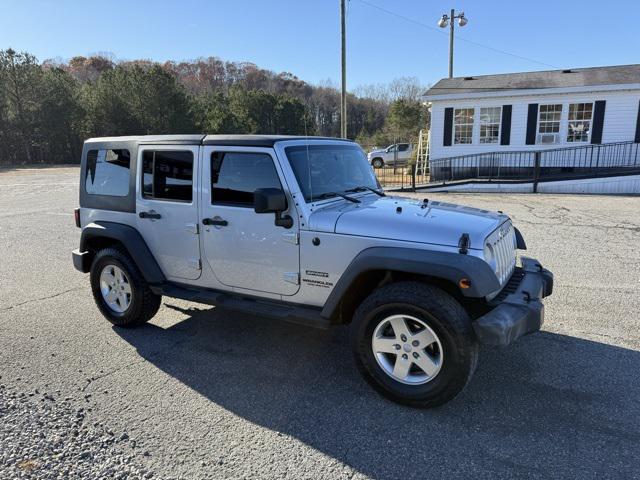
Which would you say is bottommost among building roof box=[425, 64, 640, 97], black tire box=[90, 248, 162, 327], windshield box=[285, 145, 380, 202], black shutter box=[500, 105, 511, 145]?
black tire box=[90, 248, 162, 327]

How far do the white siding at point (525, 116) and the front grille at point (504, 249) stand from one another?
1610cm

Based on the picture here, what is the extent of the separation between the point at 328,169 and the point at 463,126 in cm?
1677

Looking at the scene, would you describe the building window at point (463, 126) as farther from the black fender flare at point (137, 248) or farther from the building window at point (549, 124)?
the black fender flare at point (137, 248)

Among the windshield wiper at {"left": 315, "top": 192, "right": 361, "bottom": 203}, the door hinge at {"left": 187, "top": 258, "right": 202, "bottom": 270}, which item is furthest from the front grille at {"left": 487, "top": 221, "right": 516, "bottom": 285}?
the door hinge at {"left": 187, "top": 258, "right": 202, "bottom": 270}

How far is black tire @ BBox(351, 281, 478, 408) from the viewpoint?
3.02 metres

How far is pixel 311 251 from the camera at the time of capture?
352 centimetres

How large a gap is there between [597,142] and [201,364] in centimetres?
1834

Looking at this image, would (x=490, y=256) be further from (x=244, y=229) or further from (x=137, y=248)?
(x=137, y=248)

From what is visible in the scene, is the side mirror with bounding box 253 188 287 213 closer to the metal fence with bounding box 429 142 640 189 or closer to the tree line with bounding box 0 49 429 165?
the metal fence with bounding box 429 142 640 189

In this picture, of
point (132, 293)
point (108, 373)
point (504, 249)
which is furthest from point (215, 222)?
point (504, 249)

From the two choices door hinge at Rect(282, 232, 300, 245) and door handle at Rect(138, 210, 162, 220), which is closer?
door hinge at Rect(282, 232, 300, 245)

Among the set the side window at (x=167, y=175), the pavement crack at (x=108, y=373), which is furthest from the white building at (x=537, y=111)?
the pavement crack at (x=108, y=373)

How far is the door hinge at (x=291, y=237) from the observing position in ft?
11.6

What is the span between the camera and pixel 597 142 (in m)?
17.4
